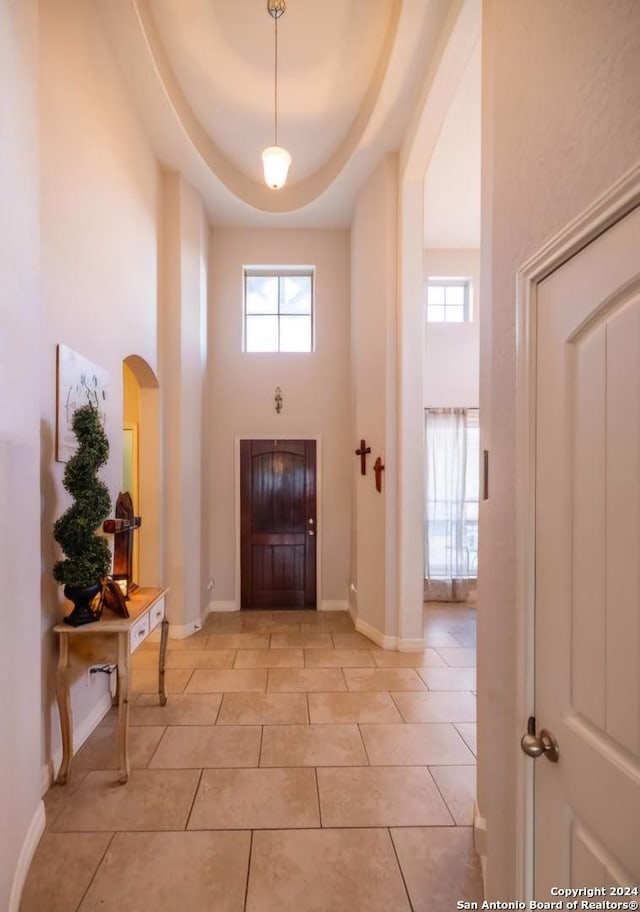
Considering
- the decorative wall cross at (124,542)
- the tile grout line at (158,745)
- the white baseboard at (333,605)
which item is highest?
the decorative wall cross at (124,542)

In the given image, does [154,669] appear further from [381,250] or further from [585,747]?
[381,250]

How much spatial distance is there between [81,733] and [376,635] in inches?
98.8

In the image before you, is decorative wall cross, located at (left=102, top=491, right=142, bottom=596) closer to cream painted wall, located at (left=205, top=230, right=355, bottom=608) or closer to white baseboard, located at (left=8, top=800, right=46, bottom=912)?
white baseboard, located at (left=8, top=800, right=46, bottom=912)

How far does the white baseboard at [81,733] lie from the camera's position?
7.34 ft

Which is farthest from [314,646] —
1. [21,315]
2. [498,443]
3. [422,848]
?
[21,315]

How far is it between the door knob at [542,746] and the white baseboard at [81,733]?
92.3 inches

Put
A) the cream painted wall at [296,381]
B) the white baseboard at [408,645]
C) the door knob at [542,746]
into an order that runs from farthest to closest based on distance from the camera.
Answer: the cream painted wall at [296,381], the white baseboard at [408,645], the door knob at [542,746]

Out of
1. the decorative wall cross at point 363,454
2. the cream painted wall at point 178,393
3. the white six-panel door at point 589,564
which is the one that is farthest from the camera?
the decorative wall cross at point 363,454

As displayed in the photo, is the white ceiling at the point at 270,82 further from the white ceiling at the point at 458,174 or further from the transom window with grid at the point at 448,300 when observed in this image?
Result: the transom window with grid at the point at 448,300

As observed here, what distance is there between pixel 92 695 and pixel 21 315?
233 centimetres

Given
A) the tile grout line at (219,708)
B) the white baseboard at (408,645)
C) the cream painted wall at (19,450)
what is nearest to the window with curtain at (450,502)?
the white baseboard at (408,645)

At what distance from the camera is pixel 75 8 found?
8.34ft

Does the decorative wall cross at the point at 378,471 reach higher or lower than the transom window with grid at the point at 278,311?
lower

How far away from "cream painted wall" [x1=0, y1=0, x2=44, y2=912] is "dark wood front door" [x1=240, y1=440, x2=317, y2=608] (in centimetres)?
334
